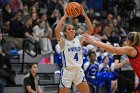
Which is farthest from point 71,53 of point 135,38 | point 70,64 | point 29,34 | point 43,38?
point 29,34

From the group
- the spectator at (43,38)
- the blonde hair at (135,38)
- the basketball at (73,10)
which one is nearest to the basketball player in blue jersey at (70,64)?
the basketball at (73,10)

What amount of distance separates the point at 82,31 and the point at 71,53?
5970 millimetres

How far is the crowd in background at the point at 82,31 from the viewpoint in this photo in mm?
11539

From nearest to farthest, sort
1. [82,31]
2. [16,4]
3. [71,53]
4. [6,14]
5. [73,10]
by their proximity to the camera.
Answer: [73,10] → [71,53] → [6,14] → [82,31] → [16,4]

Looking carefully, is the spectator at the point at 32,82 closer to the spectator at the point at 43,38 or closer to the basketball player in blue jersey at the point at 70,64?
the basketball player in blue jersey at the point at 70,64

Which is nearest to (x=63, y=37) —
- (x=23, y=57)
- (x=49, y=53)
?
(x=23, y=57)

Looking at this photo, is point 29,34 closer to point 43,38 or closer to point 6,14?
point 43,38

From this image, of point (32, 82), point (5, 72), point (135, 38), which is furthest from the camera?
point (5, 72)

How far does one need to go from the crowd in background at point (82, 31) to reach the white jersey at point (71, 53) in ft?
6.94

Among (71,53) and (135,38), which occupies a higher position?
(135,38)

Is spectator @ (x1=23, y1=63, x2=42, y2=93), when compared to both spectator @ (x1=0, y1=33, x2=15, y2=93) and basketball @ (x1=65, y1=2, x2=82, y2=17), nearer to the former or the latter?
spectator @ (x1=0, y1=33, x2=15, y2=93)

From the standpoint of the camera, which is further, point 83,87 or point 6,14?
point 6,14

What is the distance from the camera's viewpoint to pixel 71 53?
27.0 feet

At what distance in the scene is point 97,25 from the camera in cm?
1540
